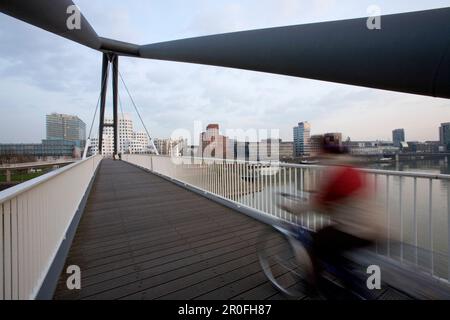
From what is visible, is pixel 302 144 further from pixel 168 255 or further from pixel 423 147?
pixel 423 147

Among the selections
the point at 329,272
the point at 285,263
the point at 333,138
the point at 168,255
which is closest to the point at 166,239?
the point at 168,255

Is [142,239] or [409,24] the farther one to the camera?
[142,239]

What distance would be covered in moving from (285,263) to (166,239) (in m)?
1.65

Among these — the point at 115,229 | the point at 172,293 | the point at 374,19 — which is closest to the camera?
the point at 374,19

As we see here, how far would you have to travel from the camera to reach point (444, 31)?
1.07m

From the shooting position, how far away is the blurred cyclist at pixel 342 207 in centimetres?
172

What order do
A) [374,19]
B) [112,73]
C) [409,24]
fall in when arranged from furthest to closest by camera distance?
1. [112,73]
2. [374,19]
3. [409,24]

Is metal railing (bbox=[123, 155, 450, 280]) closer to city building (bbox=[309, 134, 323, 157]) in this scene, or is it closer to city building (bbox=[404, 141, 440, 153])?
city building (bbox=[309, 134, 323, 157])

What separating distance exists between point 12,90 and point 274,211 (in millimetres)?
21724

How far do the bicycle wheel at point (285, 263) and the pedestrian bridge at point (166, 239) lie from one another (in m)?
0.11

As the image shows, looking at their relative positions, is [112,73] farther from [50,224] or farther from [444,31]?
[444,31]

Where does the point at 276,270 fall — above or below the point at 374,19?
below
